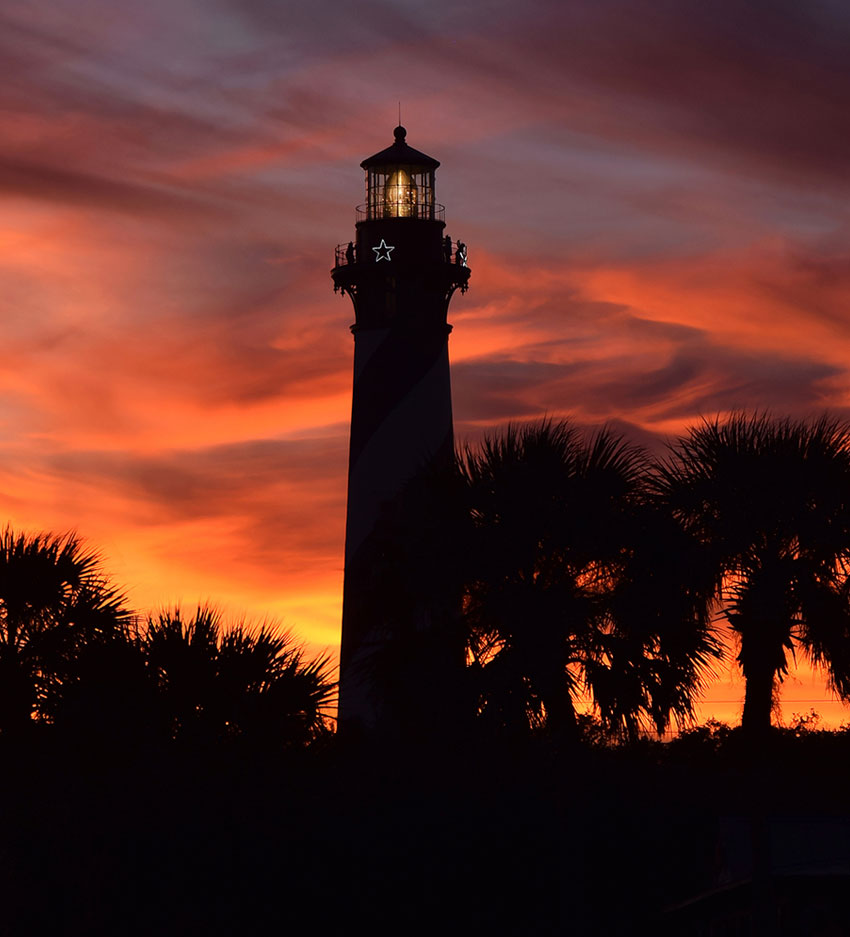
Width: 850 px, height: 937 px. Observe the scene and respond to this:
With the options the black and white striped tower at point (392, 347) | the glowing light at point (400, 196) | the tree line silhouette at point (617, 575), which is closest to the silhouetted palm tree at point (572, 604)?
the tree line silhouette at point (617, 575)

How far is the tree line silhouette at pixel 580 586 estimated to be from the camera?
90.4ft

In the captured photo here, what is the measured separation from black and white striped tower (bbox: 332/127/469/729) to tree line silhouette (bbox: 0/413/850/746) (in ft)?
33.4

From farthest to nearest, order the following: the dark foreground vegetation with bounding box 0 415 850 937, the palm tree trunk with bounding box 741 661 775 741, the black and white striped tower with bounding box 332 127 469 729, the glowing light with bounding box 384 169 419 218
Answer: the glowing light with bounding box 384 169 419 218
the black and white striped tower with bounding box 332 127 469 729
the palm tree trunk with bounding box 741 661 775 741
the dark foreground vegetation with bounding box 0 415 850 937

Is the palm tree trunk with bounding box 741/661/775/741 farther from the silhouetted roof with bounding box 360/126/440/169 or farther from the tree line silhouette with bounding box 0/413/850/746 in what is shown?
the silhouetted roof with bounding box 360/126/440/169

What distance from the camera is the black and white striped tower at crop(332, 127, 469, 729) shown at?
138ft

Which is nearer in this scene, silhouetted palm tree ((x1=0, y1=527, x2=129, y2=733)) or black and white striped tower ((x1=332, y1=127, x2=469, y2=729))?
silhouetted palm tree ((x1=0, y1=527, x2=129, y2=733))

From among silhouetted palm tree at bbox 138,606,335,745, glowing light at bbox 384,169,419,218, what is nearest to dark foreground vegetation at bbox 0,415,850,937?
silhouetted palm tree at bbox 138,606,335,745

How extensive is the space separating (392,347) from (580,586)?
49.9 feet

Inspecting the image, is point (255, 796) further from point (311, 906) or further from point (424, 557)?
point (424, 557)

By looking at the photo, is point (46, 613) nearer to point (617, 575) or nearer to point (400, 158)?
point (617, 575)

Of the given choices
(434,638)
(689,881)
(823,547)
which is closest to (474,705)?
(434,638)

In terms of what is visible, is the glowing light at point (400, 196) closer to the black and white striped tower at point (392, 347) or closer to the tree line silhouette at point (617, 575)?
the black and white striped tower at point (392, 347)

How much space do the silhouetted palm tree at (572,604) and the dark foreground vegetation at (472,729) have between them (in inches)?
1.8

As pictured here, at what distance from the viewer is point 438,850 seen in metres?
25.2
